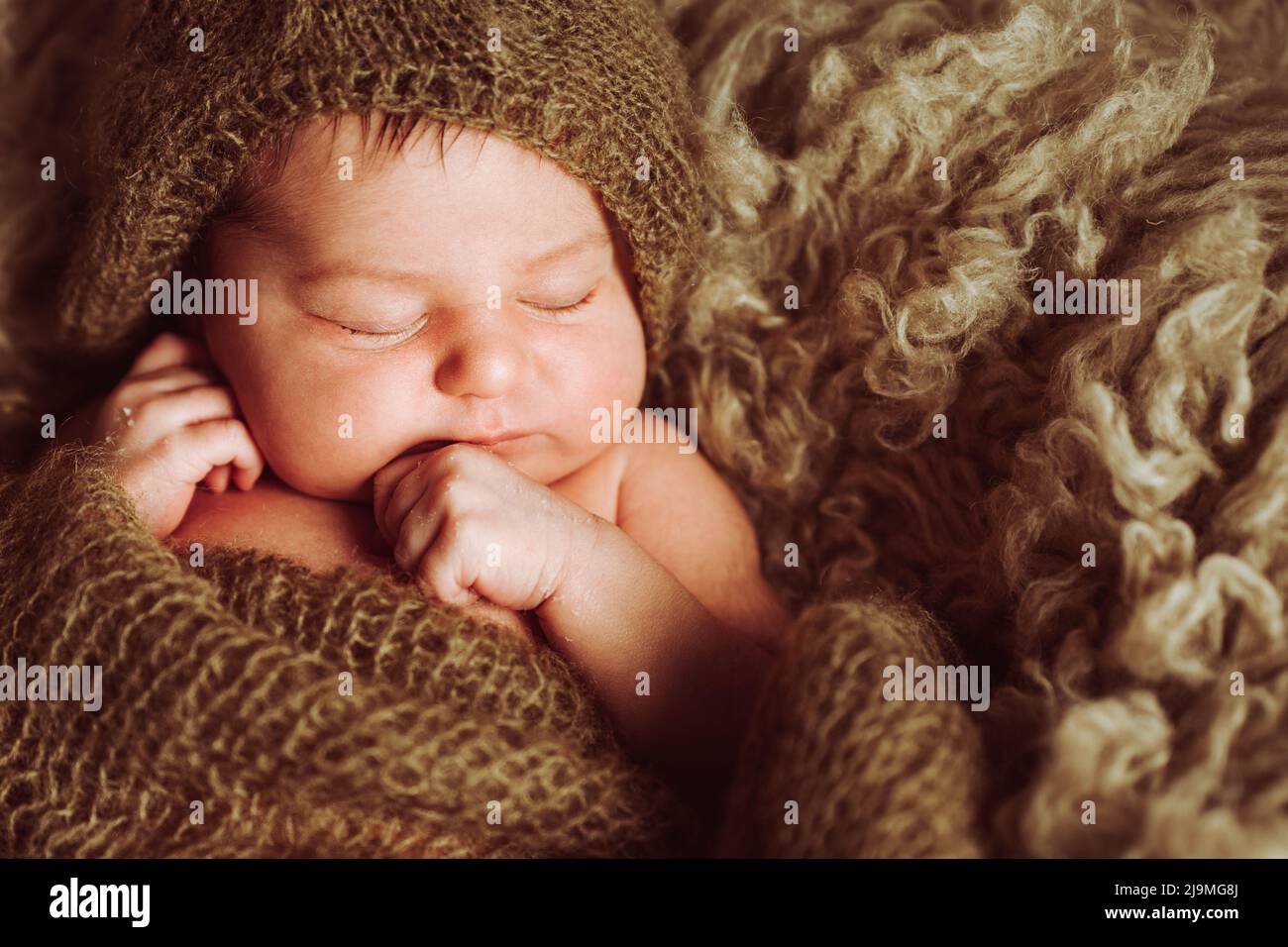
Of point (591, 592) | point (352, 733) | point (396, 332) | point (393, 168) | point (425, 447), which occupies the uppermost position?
point (393, 168)

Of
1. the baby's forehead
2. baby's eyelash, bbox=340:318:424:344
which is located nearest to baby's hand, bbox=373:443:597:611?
baby's eyelash, bbox=340:318:424:344

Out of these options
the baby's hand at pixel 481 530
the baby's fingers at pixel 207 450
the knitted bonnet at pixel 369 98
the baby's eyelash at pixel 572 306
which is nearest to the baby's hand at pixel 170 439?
the baby's fingers at pixel 207 450

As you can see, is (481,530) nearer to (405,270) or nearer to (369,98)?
(405,270)

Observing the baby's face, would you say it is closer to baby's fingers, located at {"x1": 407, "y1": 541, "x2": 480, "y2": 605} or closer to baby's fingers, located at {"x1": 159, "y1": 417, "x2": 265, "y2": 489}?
baby's fingers, located at {"x1": 159, "y1": 417, "x2": 265, "y2": 489}

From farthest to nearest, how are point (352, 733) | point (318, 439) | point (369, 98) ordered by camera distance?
point (318, 439) < point (369, 98) < point (352, 733)

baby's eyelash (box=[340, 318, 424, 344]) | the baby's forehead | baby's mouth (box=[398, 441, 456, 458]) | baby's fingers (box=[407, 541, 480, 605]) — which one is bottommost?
baby's fingers (box=[407, 541, 480, 605])

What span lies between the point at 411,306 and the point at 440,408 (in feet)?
0.35

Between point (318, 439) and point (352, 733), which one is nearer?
point (352, 733)

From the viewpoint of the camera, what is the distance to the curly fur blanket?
0.87m

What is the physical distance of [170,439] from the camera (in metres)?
1.18

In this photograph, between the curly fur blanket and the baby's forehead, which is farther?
the baby's forehead

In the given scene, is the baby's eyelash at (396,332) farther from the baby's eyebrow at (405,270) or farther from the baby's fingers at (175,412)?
the baby's fingers at (175,412)

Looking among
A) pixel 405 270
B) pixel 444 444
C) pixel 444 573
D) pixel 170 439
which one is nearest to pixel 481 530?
pixel 444 573
